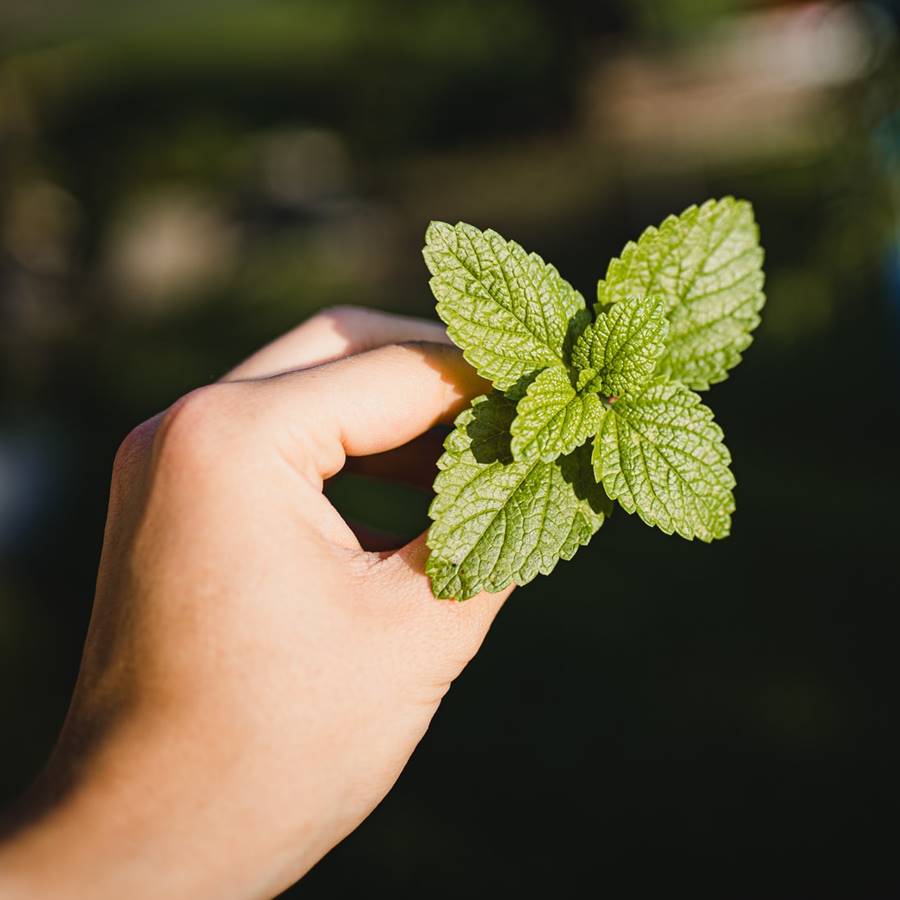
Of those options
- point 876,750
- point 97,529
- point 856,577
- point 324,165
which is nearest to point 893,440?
point 856,577

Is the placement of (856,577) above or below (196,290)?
below

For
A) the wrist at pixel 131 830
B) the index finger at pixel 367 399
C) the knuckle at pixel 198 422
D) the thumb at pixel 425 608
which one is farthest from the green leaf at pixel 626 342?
the wrist at pixel 131 830

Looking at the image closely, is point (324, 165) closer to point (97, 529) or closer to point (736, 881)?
point (97, 529)

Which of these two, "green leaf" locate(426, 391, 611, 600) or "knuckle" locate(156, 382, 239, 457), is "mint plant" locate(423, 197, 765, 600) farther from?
"knuckle" locate(156, 382, 239, 457)

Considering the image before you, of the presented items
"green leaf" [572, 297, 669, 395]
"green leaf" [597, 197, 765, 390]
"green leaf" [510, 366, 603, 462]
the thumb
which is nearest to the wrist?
the thumb

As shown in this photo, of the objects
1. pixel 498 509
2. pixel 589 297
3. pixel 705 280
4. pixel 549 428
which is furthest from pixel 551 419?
pixel 589 297

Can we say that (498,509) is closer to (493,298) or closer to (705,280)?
(493,298)
